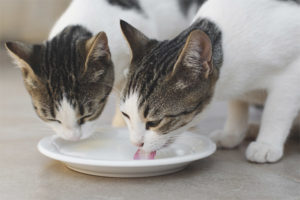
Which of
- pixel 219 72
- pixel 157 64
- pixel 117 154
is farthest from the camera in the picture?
pixel 117 154

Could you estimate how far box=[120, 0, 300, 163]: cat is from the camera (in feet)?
5.89

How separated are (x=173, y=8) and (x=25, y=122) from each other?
1.26m

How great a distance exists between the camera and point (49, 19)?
6.46m

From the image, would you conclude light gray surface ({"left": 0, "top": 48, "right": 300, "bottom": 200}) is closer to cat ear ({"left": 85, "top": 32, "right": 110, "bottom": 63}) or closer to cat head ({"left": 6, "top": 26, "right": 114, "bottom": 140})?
cat head ({"left": 6, "top": 26, "right": 114, "bottom": 140})

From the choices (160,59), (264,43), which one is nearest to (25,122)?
(160,59)

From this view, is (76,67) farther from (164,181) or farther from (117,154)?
(164,181)

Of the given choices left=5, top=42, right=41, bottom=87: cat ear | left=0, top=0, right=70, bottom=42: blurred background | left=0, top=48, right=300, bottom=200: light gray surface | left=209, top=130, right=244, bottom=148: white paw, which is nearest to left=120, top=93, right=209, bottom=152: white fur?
left=0, top=48, right=300, bottom=200: light gray surface

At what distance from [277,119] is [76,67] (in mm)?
935

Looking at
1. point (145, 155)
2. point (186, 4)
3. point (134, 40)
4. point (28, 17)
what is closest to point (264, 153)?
point (145, 155)

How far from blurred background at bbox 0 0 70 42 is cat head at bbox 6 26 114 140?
4447mm

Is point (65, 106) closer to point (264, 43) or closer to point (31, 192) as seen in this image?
point (31, 192)

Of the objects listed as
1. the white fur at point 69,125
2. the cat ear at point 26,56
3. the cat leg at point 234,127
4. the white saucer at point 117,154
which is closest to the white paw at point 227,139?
the cat leg at point 234,127

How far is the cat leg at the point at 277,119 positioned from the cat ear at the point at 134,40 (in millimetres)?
654

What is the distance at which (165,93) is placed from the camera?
1798mm
